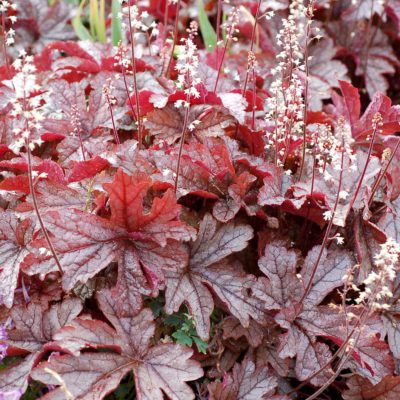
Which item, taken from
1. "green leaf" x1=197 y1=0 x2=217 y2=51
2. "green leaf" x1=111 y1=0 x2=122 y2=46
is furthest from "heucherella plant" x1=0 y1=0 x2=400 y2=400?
"green leaf" x1=197 y1=0 x2=217 y2=51

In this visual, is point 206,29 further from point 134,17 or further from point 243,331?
point 243,331

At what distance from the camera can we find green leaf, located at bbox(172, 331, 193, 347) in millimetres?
1782

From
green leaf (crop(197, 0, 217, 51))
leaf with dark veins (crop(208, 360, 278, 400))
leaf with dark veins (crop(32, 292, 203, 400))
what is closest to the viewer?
leaf with dark veins (crop(32, 292, 203, 400))

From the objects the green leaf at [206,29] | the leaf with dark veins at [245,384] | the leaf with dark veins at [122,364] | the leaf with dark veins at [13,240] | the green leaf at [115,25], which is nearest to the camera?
the leaf with dark veins at [122,364]

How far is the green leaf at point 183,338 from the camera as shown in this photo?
1.78 meters

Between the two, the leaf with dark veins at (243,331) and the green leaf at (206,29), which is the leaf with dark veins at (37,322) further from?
the green leaf at (206,29)

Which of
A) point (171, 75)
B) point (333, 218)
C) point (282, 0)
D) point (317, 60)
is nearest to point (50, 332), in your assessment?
point (333, 218)

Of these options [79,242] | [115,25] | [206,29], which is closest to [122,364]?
[79,242]

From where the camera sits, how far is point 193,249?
185cm

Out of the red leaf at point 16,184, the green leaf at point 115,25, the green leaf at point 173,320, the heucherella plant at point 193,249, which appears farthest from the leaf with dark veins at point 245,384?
the green leaf at point 115,25

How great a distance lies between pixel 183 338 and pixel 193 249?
0.87ft

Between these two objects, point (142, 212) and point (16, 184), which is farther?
point (16, 184)

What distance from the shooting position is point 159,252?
1708mm

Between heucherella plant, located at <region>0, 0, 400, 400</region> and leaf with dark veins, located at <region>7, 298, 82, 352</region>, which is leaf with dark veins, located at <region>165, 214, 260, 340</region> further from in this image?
leaf with dark veins, located at <region>7, 298, 82, 352</region>
